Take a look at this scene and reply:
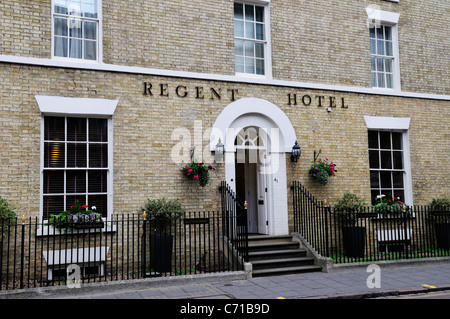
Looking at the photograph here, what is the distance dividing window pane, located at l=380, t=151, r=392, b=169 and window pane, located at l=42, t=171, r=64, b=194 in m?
8.64

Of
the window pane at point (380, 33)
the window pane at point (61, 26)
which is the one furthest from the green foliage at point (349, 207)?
the window pane at point (61, 26)

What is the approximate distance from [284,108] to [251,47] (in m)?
1.82

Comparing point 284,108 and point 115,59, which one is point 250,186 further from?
point 115,59

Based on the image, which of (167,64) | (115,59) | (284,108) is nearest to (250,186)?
(284,108)

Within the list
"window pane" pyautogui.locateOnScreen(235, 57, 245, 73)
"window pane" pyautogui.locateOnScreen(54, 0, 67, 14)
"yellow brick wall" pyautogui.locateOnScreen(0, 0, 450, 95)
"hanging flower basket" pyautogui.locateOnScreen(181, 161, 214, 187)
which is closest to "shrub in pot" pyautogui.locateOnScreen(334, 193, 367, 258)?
"yellow brick wall" pyautogui.locateOnScreen(0, 0, 450, 95)

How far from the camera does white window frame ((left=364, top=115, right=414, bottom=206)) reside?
1215cm

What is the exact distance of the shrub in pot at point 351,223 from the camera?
35.4ft

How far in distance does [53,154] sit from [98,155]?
0.92 meters

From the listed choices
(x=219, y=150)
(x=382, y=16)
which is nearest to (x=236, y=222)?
(x=219, y=150)

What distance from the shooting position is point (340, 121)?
11.8 meters

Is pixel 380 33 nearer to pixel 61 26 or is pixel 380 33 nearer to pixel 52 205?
pixel 61 26

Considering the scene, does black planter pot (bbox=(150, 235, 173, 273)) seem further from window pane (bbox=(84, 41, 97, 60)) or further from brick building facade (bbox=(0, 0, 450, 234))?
window pane (bbox=(84, 41, 97, 60))
